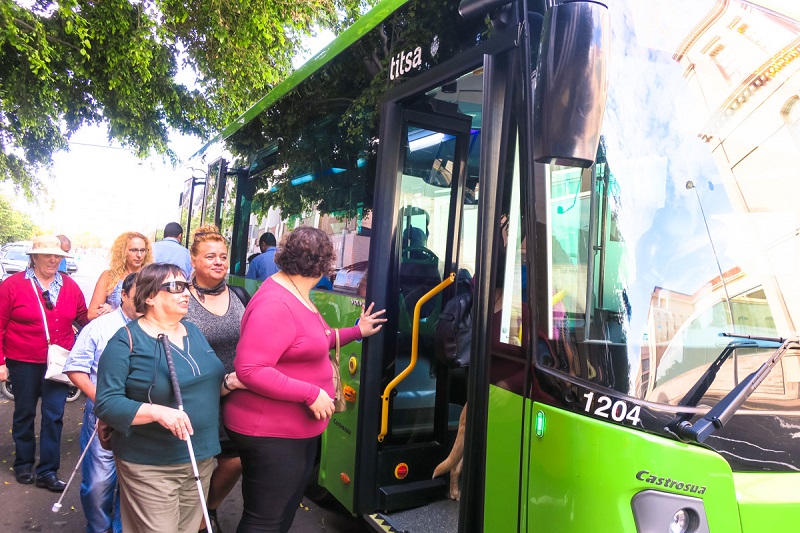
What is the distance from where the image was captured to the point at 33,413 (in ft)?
17.2

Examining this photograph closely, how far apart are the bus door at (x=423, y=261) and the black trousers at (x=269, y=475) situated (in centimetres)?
78

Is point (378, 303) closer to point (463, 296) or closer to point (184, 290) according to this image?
point (463, 296)

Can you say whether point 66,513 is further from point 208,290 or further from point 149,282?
point 149,282

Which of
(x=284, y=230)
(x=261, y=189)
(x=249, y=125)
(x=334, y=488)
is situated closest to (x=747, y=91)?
(x=334, y=488)

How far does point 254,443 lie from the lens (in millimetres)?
2906

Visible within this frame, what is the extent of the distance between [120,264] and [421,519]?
2831 millimetres

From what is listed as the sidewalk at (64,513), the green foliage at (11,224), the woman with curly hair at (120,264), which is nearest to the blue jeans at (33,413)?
the sidewalk at (64,513)

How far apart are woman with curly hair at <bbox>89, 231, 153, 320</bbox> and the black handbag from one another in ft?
7.95

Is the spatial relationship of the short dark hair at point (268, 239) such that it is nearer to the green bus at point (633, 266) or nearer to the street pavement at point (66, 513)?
the street pavement at point (66, 513)

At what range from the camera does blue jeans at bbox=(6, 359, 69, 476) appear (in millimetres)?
5066

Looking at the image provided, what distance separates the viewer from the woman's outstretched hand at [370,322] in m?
3.54

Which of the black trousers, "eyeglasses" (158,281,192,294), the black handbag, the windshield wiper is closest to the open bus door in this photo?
the black handbag

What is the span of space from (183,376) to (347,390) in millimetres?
1337

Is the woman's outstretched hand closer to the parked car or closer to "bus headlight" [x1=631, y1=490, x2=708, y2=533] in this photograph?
"bus headlight" [x1=631, y1=490, x2=708, y2=533]
